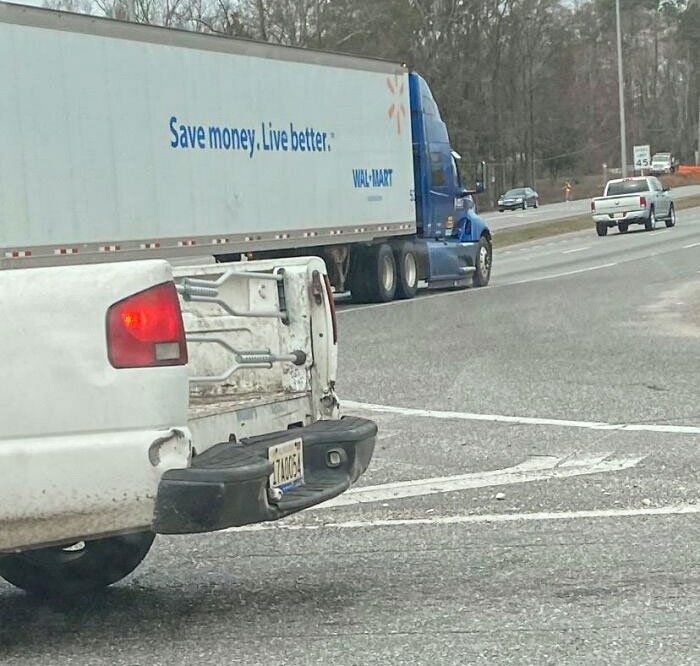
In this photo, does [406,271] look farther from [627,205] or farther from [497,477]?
[627,205]

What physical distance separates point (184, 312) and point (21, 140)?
10.2 m

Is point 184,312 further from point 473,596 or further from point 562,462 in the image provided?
point 562,462

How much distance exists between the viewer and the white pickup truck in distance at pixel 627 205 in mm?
43594

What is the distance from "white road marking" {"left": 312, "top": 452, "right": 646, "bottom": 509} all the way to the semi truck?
29.0 feet

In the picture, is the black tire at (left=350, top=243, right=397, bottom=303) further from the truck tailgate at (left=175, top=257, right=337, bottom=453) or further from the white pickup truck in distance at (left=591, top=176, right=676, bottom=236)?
the white pickup truck in distance at (left=591, top=176, right=676, bottom=236)

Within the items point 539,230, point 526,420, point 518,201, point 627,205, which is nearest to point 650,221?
point 627,205

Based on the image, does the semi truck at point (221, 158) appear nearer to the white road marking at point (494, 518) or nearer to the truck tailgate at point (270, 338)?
the white road marking at point (494, 518)

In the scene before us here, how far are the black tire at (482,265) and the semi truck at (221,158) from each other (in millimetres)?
40

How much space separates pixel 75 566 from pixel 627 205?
39266 millimetres

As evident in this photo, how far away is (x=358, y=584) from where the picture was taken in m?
5.95

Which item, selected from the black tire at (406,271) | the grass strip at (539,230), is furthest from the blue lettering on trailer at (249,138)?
the grass strip at (539,230)

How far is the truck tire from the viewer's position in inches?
234

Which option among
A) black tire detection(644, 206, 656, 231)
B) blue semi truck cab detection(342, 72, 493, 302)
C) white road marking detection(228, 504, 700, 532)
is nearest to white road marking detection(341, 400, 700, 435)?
white road marking detection(228, 504, 700, 532)

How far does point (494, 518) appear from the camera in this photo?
7133 millimetres
